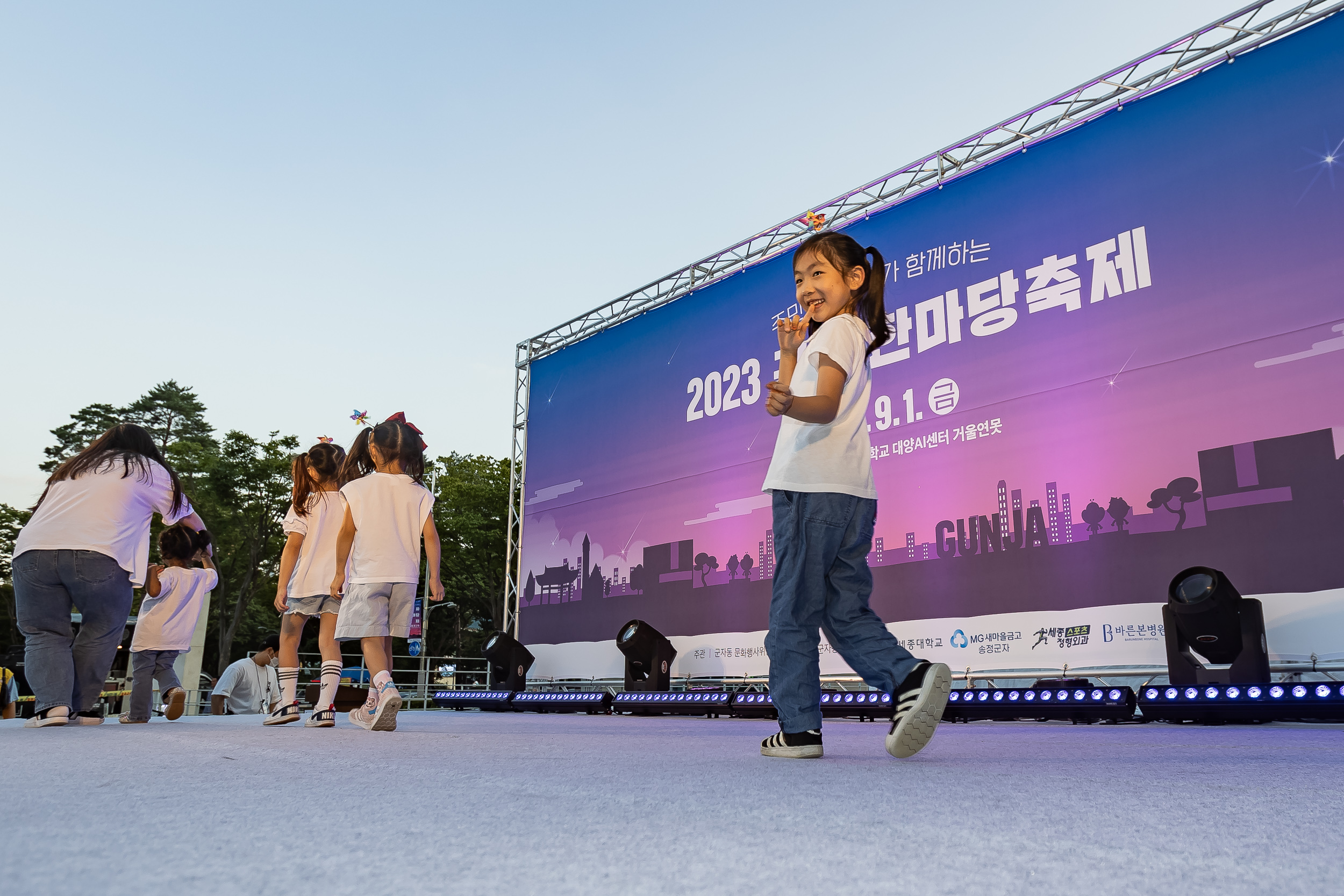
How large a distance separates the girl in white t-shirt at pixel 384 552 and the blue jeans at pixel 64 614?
3.04 ft

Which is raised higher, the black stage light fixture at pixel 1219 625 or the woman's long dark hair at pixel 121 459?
the woman's long dark hair at pixel 121 459

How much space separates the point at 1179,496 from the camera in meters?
5.01

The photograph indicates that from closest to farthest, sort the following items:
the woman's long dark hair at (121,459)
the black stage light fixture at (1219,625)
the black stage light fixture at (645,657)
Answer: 1. the woman's long dark hair at (121,459)
2. the black stage light fixture at (1219,625)
3. the black stage light fixture at (645,657)

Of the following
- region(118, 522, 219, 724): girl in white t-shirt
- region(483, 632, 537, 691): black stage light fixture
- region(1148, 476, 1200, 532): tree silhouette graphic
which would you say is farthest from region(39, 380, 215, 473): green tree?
region(1148, 476, 1200, 532): tree silhouette graphic

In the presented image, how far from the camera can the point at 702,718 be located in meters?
5.93

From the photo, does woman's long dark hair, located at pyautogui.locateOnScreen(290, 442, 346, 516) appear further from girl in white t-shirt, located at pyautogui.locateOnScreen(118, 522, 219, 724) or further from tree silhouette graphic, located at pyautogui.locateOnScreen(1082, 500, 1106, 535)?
tree silhouette graphic, located at pyautogui.locateOnScreen(1082, 500, 1106, 535)

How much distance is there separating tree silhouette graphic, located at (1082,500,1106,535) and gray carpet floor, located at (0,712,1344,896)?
3.52 metres

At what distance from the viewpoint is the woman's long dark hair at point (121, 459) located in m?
3.55

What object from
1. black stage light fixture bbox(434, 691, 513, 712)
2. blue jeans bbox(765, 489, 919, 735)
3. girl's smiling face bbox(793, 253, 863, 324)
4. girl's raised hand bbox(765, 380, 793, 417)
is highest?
girl's smiling face bbox(793, 253, 863, 324)

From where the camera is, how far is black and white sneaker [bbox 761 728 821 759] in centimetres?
199

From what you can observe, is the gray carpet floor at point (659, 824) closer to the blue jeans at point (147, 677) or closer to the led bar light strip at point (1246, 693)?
the led bar light strip at point (1246, 693)

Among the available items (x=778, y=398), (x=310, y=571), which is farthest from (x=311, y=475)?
(x=778, y=398)

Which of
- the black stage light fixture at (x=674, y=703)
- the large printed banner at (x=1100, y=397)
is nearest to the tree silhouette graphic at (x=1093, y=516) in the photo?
the large printed banner at (x=1100, y=397)

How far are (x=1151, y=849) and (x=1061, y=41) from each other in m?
6.98
